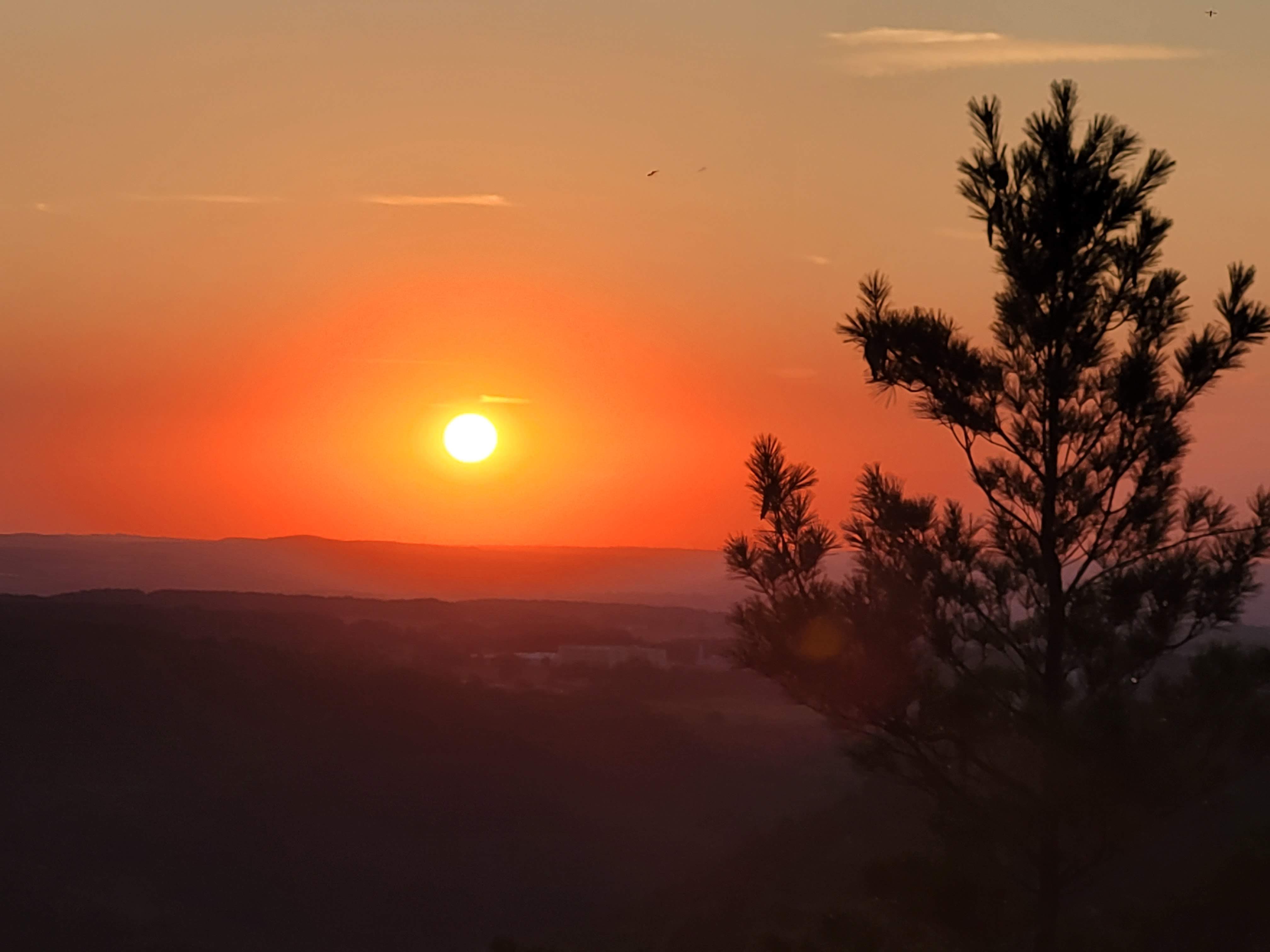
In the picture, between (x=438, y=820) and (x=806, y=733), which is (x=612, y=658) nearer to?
(x=806, y=733)

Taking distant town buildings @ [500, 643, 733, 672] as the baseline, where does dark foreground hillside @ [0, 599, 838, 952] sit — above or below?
→ below

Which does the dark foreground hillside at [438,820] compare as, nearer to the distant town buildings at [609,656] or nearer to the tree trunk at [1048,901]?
the tree trunk at [1048,901]

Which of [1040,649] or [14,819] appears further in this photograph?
[14,819]

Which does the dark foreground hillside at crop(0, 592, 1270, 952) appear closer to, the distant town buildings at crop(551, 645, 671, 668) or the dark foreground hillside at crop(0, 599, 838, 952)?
the dark foreground hillside at crop(0, 599, 838, 952)

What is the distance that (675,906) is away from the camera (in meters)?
37.4

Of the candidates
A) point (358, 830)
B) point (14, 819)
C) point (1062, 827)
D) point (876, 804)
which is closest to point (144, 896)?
point (14, 819)

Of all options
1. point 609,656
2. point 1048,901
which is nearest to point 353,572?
point 609,656

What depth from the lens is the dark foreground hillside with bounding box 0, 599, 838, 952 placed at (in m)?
39.5

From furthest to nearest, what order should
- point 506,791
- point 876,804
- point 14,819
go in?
point 506,791 < point 14,819 < point 876,804

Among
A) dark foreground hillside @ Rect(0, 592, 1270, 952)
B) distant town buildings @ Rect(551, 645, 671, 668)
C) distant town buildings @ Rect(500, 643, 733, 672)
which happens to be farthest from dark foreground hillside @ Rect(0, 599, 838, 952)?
distant town buildings @ Rect(551, 645, 671, 668)

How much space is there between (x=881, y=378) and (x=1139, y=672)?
333cm

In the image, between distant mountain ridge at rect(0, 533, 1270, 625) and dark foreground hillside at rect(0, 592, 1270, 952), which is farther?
distant mountain ridge at rect(0, 533, 1270, 625)

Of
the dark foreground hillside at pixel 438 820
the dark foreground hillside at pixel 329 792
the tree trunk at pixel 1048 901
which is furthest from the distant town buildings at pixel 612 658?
the tree trunk at pixel 1048 901

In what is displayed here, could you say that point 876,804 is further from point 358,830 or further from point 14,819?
point 14,819
